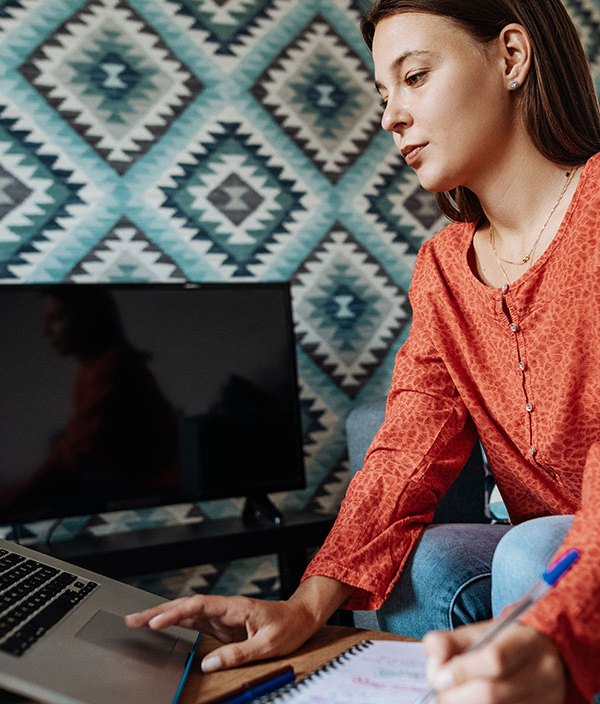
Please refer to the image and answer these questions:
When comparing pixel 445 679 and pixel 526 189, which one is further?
pixel 526 189

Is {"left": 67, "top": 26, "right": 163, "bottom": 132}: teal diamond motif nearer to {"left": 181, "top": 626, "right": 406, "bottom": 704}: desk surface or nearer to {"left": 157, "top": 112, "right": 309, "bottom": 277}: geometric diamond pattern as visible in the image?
{"left": 157, "top": 112, "right": 309, "bottom": 277}: geometric diamond pattern

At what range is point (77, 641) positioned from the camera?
0.64 metres

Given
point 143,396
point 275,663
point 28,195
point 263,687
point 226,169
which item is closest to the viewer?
point 263,687

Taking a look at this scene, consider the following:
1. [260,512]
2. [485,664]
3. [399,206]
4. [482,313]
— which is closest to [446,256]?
[482,313]

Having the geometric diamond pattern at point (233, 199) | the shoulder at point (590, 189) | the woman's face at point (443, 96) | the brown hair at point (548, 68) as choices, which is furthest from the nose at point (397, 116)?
the geometric diamond pattern at point (233, 199)

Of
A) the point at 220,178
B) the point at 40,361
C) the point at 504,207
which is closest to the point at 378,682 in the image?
the point at 504,207

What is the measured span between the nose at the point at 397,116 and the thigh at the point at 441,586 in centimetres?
56

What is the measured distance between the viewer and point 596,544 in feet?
2.05

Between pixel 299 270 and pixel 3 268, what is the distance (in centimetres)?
75

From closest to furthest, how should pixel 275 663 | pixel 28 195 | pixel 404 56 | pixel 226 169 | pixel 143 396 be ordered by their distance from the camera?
pixel 275 663 → pixel 404 56 → pixel 143 396 → pixel 28 195 → pixel 226 169

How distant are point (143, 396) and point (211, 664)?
999 mm

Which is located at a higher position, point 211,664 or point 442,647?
point 442,647

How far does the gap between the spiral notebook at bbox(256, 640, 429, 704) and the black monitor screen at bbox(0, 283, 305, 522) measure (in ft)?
3.24

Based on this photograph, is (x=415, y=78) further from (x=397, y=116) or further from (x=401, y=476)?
(x=401, y=476)
